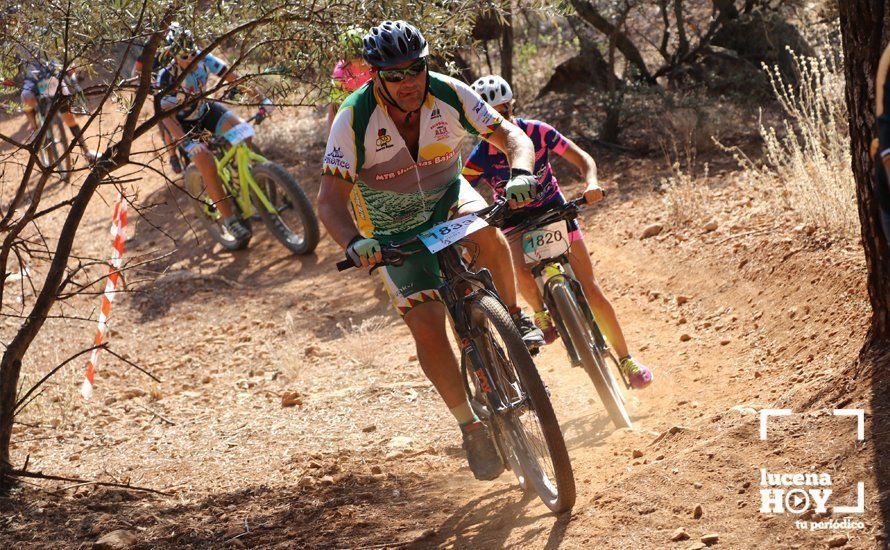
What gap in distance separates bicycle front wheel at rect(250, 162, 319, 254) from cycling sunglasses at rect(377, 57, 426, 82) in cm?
554

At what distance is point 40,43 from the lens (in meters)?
4.96

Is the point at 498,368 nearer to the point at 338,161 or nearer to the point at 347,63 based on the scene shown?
the point at 338,161

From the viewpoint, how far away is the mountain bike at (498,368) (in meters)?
3.93

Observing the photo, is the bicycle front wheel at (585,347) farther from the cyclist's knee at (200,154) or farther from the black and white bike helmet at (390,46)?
the cyclist's knee at (200,154)

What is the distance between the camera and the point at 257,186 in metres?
10.1

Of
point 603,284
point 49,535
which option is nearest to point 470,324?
point 49,535

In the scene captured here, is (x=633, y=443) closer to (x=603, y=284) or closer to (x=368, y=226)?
(x=368, y=226)

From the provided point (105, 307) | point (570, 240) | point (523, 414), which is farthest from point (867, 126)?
point (105, 307)

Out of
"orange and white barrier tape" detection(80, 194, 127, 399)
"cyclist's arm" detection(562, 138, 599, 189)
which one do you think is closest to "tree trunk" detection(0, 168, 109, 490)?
"orange and white barrier tape" detection(80, 194, 127, 399)

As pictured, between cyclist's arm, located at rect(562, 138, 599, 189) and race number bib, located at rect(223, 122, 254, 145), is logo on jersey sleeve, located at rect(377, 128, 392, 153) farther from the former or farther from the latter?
race number bib, located at rect(223, 122, 254, 145)

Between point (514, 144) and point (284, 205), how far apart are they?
234 inches

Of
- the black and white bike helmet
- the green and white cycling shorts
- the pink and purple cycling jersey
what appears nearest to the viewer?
the black and white bike helmet

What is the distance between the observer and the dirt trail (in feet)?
13.2

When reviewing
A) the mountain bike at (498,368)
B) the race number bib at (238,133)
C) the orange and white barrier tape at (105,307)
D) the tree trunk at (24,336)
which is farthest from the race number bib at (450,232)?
the race number bib at (238,133)
